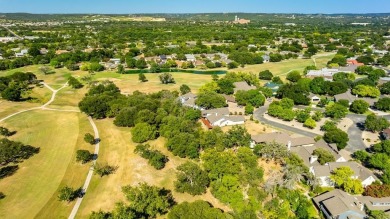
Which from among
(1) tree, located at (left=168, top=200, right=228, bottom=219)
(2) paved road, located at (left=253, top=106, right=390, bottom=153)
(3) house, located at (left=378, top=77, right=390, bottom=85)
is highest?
(1) tree, located at (left=168, top=200, right=228, bottom=219)

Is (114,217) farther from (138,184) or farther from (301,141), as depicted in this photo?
(301,141)

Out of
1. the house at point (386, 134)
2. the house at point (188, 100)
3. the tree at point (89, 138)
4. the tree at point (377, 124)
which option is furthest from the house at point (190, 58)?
the house at point (386, 134)

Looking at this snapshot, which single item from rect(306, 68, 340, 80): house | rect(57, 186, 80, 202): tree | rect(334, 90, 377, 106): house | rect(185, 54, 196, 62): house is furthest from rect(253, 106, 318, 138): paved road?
rect(185, 54, 196, 62): house

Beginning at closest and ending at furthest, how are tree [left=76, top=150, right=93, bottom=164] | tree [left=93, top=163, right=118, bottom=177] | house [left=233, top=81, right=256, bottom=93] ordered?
1. tree [left=93, top=163, right=118, bottom=177]
2. tree [left=76, top=150, right=93, bottom=164]
3. house [left=233, top=81, right=256, bottom=93]

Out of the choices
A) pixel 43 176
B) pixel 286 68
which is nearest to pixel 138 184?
pixel 43 176

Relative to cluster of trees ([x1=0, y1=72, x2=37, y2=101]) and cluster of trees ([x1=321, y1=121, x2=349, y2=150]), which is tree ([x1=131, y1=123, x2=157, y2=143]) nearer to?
cluster of trees ([x1=321, y1=121, x2=349, y2=150])

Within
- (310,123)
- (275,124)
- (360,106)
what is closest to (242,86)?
(275,124)
